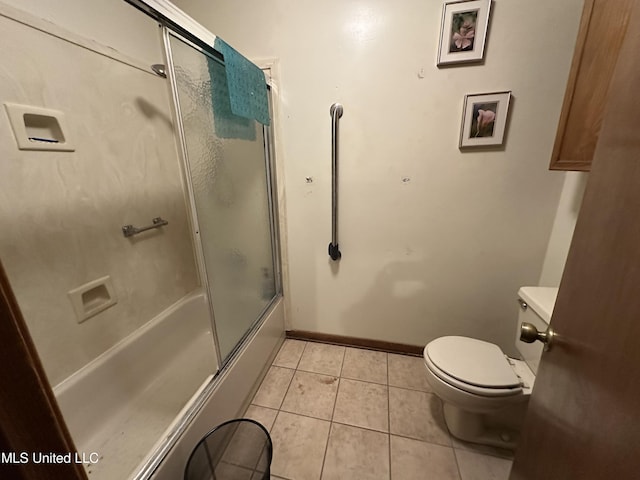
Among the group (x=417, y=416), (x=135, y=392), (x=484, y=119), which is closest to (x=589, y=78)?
(x=484, y=119)

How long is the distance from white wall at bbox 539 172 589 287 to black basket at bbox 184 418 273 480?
1.60 meters

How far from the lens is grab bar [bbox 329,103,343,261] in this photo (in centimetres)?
140

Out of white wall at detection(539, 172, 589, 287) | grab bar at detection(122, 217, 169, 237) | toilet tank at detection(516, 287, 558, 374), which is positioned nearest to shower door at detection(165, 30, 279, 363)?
grab bar at detection(122, 217, 169, 237)

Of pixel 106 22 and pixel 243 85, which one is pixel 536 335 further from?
pixel 106 22

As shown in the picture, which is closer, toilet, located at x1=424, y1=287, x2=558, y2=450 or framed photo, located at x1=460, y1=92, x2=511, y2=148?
toilet, located at x1=424, y1=287, x2=558, y2=450

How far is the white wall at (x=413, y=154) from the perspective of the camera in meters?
1.22

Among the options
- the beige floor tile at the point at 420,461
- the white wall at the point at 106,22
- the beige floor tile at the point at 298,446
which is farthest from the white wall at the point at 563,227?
the white wall at the point at 106,22

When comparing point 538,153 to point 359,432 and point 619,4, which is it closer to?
point 619,4

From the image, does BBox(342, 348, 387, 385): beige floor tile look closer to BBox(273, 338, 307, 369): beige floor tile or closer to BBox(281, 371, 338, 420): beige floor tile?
BBox(281, 371, 338, 420): beige floor tile

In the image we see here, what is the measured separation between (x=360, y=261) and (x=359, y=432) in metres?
0.92

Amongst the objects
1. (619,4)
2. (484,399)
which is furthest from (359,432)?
(619,4)

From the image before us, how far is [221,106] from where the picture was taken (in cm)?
117

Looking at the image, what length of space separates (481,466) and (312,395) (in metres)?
0.85

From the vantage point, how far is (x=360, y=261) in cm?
165
